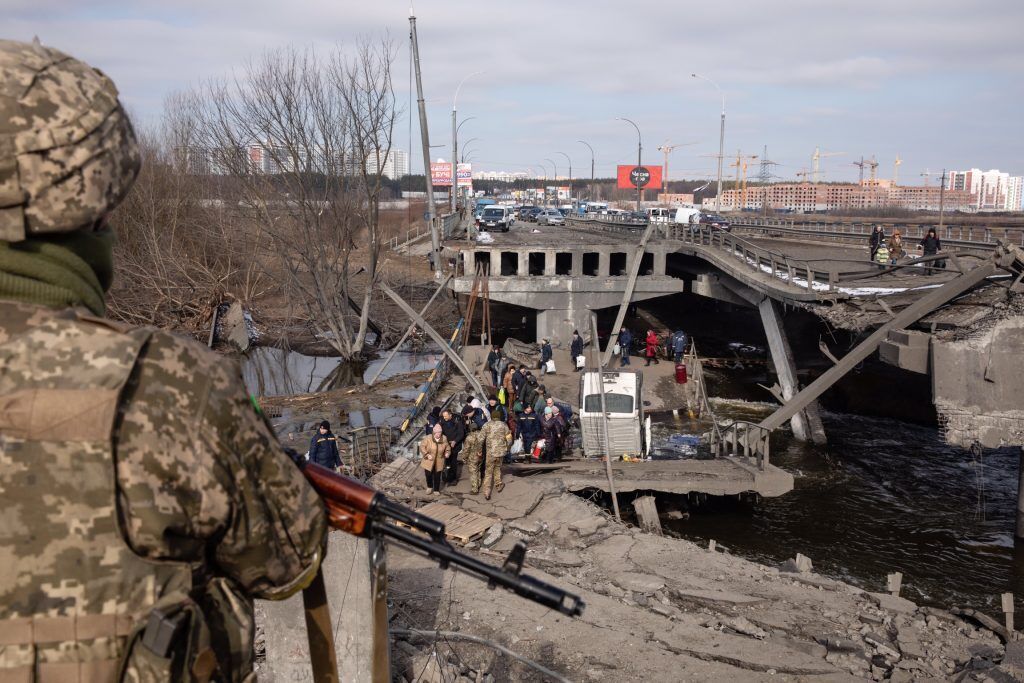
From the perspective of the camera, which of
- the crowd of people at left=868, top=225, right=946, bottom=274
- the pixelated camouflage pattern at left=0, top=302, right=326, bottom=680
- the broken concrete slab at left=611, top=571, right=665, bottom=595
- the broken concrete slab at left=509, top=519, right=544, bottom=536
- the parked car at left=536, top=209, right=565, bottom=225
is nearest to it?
the pixelated camouflage pattern at left=0, top=302, right=326, bottom=680

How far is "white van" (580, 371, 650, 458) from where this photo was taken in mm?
19047

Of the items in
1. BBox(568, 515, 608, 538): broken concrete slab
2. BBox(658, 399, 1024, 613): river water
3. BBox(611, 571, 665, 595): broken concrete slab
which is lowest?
BBox(658, 399, 1024, 613): river water

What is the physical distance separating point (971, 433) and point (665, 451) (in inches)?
292

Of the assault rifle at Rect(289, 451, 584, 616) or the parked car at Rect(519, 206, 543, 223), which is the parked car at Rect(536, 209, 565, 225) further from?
the assault rifle at Rect(289, 451, 584, 616)

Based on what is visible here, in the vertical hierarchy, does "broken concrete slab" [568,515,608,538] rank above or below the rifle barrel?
below

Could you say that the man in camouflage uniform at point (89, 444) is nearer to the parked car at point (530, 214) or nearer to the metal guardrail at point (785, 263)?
the metal guardrail at point (785, 263)

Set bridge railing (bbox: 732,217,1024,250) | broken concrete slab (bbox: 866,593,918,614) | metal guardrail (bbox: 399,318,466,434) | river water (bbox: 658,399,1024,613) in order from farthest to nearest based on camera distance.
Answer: bridge railing (bbox: 732,217,1024,250)
metal guardrail (bbox: 399,318,466,434)
river water (bbox: 658,399,1024,613)
broken concrete slab (bbox: 866,593,918,614)

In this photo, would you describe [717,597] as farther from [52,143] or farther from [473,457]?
[52,143]

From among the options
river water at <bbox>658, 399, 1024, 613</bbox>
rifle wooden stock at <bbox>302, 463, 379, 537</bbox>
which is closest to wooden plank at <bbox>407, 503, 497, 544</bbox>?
river water at <bbox>658, 399, 1024, 613</bbox>

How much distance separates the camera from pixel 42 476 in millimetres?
1750

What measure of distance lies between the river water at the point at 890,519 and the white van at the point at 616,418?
208cm

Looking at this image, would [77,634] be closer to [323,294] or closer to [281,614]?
[281,614]

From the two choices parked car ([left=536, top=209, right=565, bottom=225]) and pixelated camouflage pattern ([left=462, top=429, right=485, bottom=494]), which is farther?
parked car ([left=536, top=209, right=565, bottom=225])

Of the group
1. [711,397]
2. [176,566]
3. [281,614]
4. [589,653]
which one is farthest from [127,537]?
[711,397]
